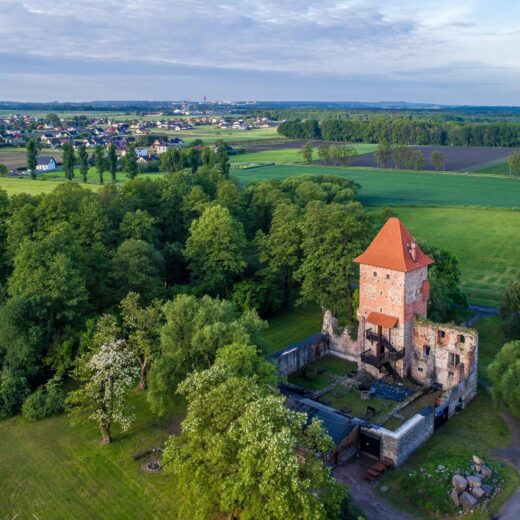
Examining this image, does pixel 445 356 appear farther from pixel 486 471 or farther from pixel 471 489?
pixel 471 489

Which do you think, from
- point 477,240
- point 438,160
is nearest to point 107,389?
point 477,240

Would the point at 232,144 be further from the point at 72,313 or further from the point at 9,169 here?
the point at 72,313

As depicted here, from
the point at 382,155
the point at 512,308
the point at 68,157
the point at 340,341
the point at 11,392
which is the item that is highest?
the point at 68,157

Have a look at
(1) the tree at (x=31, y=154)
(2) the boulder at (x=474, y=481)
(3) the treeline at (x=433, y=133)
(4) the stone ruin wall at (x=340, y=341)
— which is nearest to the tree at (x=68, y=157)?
(1) the tree at (x=31, y=154)

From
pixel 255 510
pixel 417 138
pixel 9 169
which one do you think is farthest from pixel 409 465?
pixel 417 138

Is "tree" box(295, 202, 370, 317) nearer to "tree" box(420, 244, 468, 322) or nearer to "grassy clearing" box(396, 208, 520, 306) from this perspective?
"tree" box(420, 244, 468, 322)

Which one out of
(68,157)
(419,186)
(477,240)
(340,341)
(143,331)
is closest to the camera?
(143,331)
